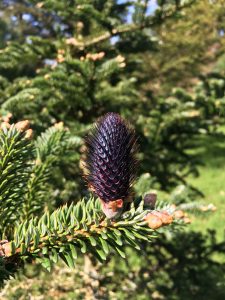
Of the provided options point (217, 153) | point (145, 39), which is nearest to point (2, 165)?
point (145, 39)

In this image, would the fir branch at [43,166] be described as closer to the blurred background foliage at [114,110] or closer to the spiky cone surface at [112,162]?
the blurred background foliage at [114,110]

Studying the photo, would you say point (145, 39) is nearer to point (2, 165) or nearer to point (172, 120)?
point (172, 120)

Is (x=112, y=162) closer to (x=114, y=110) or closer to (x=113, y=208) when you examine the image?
(x=113, y=208)

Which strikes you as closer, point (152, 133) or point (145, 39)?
point (152, 133)

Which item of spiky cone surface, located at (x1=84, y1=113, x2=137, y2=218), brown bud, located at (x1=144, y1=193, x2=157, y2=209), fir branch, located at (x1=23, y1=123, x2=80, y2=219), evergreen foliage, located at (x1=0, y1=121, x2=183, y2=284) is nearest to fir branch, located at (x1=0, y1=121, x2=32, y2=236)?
evergreen foliage, located at (x1=0, y1=121, x2=183, y2=284)

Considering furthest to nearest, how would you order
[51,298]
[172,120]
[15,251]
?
1. [51,298]
2. [172,120]
3. [15,251]

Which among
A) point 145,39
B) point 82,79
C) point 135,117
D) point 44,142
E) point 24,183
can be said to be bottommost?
point 24,183

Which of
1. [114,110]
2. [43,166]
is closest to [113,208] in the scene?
[43,166]

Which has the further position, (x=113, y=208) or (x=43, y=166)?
(x=43, y=166)

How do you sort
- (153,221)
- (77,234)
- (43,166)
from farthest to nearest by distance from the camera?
(43,166) < (77,234) < (153,221)
